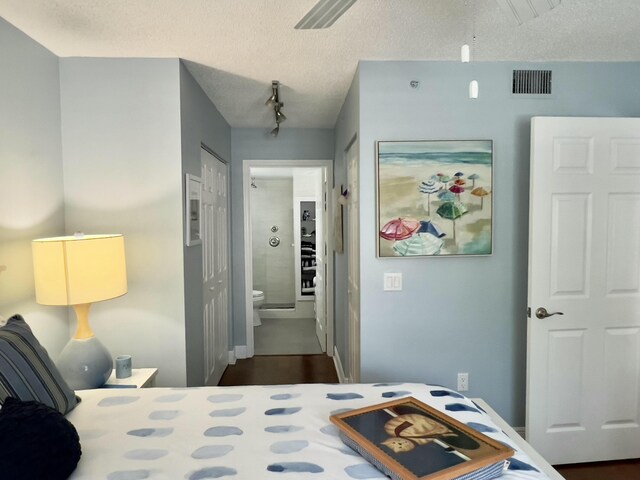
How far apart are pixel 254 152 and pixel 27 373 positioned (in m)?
3.11

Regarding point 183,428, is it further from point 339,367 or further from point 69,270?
point 339,367

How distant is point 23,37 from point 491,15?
2331mm

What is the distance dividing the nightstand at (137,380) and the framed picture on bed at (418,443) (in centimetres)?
124

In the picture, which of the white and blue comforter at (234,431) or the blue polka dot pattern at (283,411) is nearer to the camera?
the white and blue comforter at (234,431)

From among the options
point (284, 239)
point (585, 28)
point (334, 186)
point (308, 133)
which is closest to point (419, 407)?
point (585, 28)

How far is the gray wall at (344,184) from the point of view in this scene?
2.67 m

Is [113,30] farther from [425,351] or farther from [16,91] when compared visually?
[425,351]

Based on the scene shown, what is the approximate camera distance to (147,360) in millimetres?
2420

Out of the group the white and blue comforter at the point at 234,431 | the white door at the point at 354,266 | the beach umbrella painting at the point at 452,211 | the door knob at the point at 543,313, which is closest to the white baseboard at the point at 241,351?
the white door at the point at 354,266

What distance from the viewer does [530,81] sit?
2482 millimetres

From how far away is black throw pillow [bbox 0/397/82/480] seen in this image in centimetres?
96

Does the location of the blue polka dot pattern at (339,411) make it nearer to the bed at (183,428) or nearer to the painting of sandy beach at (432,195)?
the bed at (183,428)

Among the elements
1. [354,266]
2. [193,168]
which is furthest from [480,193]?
[193,168]

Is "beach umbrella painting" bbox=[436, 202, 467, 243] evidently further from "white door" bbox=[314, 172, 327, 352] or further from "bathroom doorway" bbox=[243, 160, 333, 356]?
"bathroom doorway" bbox=[243, 160, 333, 356]
